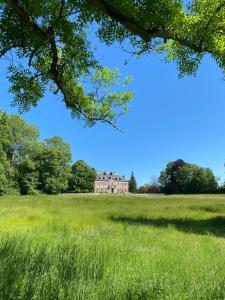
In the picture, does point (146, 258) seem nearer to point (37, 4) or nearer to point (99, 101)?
point (99, 101)

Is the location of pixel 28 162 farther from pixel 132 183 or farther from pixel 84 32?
pixel 132 183

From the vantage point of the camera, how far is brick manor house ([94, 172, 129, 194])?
175875 mm

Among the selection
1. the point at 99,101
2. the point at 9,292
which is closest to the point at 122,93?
the point at 99,101

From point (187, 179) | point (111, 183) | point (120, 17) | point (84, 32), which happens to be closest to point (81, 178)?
point (187, 179)

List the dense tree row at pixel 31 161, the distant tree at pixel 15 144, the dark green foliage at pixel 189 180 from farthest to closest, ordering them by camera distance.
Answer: the dark green foliage at pixel 189 180 < the dense tree row at pixel 31 161 < the distant tree at pixel 15 144

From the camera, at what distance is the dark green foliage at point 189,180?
12712 cm

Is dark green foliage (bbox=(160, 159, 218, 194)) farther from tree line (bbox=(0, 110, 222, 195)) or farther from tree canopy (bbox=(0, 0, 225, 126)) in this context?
tree canopy (bbox=(0, 0, 225, 126))

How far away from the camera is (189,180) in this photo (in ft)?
421

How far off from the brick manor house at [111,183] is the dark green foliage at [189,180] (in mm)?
41750

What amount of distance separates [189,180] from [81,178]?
3393 centimetres

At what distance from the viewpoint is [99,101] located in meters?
10.4

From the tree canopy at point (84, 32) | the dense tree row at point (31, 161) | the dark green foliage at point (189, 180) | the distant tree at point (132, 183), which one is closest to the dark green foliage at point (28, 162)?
the dense tree row at point (31, 161)

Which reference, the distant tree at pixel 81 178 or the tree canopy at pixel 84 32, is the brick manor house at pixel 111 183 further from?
the tree canopy at pixel 84 32

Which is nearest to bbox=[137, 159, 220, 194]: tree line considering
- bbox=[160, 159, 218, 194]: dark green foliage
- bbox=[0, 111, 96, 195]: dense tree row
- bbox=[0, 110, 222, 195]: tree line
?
bbox=[160, 159, 218, 194]: dark green foliage
